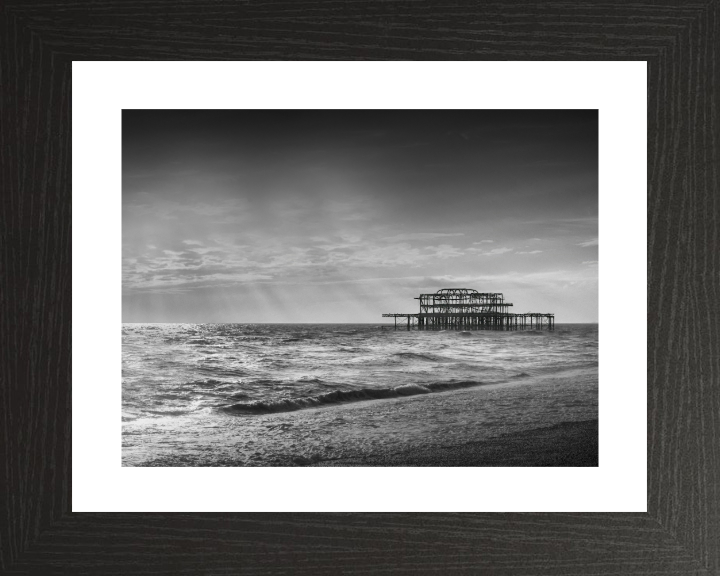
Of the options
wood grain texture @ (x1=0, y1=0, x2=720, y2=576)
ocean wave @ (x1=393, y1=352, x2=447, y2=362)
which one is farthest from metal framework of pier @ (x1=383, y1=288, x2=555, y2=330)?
wood grain texture @ (x1=0, y1=0, x2=720, y2=576)

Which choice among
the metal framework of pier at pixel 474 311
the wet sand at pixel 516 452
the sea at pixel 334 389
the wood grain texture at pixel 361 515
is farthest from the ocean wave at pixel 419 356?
the wood grain texture at pixel 361 515

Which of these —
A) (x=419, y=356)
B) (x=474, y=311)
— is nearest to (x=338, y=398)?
(x=419, y=356)

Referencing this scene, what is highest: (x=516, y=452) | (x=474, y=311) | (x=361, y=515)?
(x=474, y=311)

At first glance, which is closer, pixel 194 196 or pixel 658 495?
pixel 658 495

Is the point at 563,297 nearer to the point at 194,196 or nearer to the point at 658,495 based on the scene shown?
the point at 658,495

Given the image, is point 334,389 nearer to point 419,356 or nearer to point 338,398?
point 338,398

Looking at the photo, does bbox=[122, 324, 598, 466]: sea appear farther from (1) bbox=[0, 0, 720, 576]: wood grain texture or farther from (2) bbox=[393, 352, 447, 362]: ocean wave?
(1) bbox=[0, 0, 720, 576]: wood grain texture

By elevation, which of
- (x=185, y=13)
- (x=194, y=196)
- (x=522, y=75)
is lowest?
(x=194, y=196)

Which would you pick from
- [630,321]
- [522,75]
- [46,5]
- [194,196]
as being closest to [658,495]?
[630,321]
